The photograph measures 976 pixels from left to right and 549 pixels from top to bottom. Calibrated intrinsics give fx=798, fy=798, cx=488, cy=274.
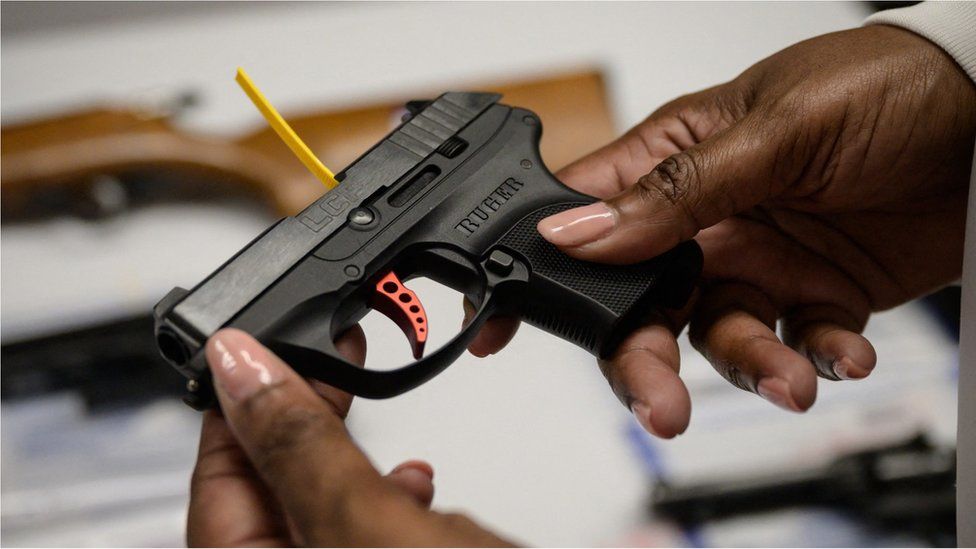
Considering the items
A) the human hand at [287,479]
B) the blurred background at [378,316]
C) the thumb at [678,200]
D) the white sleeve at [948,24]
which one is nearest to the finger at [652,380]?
the thumb at [678,200]

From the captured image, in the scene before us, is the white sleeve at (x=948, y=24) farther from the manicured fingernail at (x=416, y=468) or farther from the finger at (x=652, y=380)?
the manicured fingernail at (x=416, y=468)

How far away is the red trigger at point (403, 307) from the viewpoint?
33.7 inches

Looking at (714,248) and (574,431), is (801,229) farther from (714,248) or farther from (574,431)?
(574,431)

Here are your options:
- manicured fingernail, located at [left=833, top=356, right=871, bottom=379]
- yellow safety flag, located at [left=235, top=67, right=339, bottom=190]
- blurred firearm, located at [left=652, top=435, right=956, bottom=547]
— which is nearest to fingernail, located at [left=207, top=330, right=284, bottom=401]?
yellow safety flag, located at [left=235, top=67, right=339, bottom=190]

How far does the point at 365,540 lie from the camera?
66 cm

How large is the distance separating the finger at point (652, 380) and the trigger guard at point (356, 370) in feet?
0.66

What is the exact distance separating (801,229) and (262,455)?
0.83 meters

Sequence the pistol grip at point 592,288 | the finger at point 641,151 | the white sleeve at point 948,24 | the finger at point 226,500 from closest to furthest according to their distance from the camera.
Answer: the finger at point 226,500 < the pistol grip at point 592,288 < the white sleeve at point 948,24 < the finger at point 641,151

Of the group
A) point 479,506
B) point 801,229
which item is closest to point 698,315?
point 801,229

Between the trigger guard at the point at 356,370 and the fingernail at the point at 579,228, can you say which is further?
the fingernail at the point at 579,228

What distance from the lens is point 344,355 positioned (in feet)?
2.95

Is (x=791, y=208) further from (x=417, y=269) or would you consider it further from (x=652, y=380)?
(x=417, y=269)

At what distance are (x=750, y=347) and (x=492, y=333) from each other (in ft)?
1.06

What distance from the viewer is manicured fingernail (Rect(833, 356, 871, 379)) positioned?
37.6 inches
